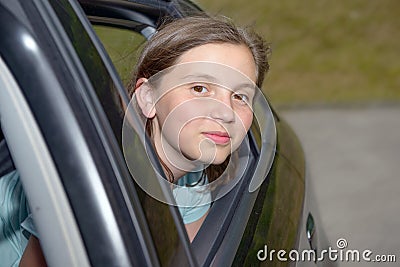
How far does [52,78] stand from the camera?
50.3 inches

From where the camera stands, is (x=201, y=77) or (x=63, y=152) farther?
(x=201, y=77)

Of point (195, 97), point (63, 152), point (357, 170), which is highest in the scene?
point (357, 170)

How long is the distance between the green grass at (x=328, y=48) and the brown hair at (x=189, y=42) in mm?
6051

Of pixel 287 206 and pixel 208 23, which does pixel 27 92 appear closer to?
pixel 208 23

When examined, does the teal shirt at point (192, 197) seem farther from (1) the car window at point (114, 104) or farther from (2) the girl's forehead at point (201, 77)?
(1) the car window at point (114, 104)

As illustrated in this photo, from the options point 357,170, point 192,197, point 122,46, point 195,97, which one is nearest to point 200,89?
point 195,97

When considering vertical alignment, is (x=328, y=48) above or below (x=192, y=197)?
above

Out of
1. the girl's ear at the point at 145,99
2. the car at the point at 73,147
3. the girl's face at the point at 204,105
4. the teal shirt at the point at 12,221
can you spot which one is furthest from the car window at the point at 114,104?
the teal shirt at the point at 12,221

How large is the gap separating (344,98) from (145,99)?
6830 millimetres

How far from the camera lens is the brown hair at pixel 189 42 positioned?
80.2 inches

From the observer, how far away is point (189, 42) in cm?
204

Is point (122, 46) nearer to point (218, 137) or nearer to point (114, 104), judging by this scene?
point (218, 137)

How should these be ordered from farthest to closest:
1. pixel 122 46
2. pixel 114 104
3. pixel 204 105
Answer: pixel 122 46
pixel 204 105
pixel 114 104

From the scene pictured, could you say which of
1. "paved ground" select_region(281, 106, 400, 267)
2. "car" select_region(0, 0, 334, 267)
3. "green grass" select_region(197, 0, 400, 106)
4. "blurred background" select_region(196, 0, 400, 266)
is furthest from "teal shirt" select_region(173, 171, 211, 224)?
"green grass" select_region(197, 0, 400, 106)
